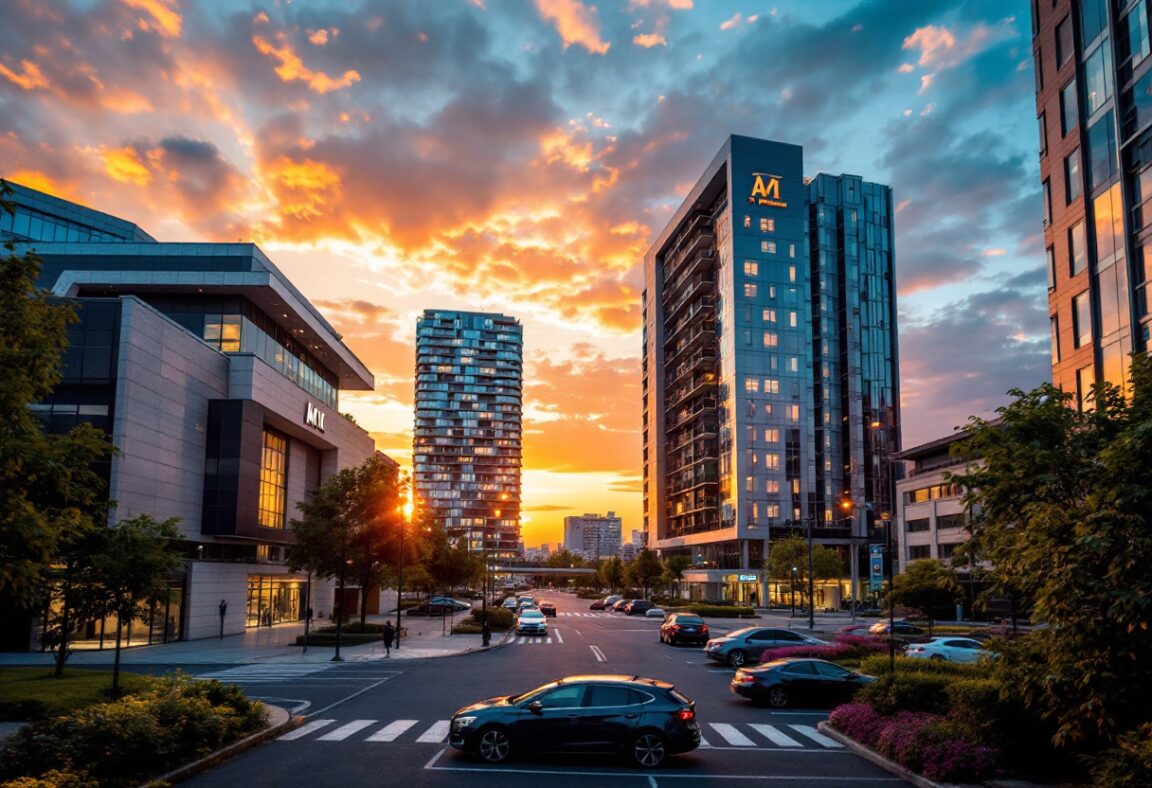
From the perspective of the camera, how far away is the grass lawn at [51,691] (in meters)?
20.5

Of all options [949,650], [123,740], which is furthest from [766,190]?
[123,740]

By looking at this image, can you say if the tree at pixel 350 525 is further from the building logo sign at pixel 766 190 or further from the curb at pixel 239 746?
the building logo sign at pixel 766 190

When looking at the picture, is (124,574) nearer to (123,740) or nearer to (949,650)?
Answer: (123,740)

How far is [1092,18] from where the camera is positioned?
153ft

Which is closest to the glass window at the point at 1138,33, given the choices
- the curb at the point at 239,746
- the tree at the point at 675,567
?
the curb at the point at 239,746

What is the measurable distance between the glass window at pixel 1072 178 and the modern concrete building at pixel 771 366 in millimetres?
60495

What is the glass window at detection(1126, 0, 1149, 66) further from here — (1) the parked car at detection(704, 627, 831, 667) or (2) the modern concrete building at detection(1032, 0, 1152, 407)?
(1) the parked car at detection(704, 627, 831, 667)

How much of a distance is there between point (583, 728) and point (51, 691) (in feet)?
50.3

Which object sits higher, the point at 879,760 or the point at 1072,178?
the point at 1072,178

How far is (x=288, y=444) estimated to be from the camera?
220 feet

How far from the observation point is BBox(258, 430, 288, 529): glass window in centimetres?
6028

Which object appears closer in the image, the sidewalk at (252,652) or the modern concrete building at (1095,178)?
the sidewalk at (252,652)

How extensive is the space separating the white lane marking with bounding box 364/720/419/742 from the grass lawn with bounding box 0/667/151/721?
7051 mm

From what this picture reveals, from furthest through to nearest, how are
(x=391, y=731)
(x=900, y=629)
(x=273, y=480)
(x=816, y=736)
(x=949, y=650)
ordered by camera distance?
1. (x=273, y=480)
2. (x=900, y=629)
3. (x=949, y=650)
4. (x=816, y=736)
5. (x=391, y=731)
